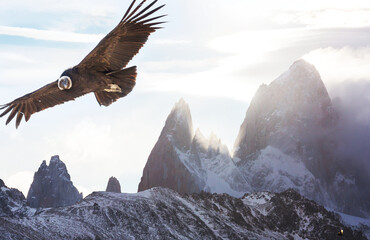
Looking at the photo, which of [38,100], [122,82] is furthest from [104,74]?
[38,100]

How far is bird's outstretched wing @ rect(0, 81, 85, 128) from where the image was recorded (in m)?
15.8

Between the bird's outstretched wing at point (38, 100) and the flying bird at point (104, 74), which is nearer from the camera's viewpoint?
the flying bird at point (104, 74)

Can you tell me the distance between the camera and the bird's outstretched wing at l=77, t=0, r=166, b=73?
13516mm

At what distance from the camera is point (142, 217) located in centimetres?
17988

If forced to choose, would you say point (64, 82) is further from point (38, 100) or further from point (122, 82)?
point (38, 100)

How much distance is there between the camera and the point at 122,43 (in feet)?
46.8

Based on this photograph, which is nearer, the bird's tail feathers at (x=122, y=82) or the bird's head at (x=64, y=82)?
the bird's head at (x=64, y=82)

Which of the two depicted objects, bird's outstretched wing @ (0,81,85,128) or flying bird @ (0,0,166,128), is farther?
bird's outstretched wing @ (0,81,85,128)

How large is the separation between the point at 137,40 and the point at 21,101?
185 inches

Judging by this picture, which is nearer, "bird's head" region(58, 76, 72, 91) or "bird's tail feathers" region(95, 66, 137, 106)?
"bird's head" region(58, 76, 72, 91)

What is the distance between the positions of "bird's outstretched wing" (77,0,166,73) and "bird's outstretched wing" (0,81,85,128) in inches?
52.6

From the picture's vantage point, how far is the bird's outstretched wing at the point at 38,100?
15.8 metres

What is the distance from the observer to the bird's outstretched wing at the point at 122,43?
13.5 meters

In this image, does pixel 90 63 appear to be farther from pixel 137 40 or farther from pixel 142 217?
pixel 142 217
